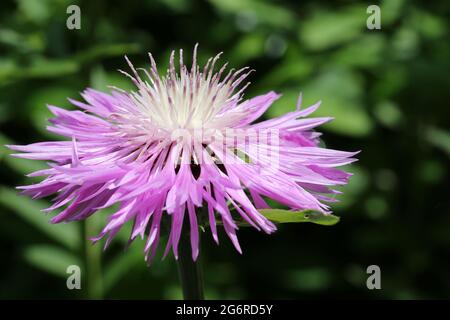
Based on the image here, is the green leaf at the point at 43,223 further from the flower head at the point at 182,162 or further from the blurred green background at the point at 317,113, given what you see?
the flower head at the point at 182,162

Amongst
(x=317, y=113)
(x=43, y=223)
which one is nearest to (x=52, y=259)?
(x=43, y=223)

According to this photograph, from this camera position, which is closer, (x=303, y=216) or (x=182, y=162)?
(x=303, y=216)

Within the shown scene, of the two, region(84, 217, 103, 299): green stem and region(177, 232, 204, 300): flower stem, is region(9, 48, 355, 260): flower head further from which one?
region(84, 217, 103, 299): green stem

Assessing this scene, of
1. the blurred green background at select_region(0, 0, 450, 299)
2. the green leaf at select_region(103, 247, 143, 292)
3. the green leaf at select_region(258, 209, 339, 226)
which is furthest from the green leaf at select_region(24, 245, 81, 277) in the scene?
the green leaf at select_region(258, 209, 339, 226)

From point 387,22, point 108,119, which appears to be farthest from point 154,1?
point 108,119

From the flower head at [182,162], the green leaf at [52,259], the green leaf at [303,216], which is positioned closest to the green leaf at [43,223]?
the green leaf at [52,259]

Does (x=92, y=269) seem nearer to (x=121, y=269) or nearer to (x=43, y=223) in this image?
(x=121, y=269)
